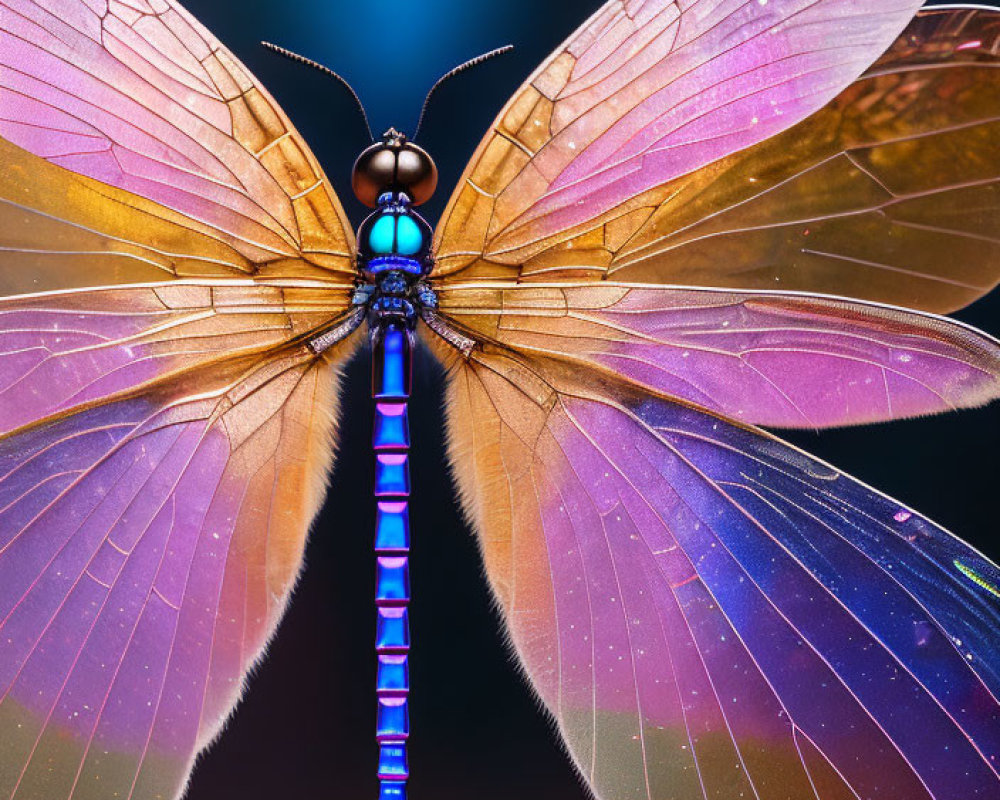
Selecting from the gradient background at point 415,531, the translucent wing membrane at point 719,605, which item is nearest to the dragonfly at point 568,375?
the translucent wing membrane at point 719,605

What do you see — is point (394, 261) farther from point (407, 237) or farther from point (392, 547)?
point (392, 547)

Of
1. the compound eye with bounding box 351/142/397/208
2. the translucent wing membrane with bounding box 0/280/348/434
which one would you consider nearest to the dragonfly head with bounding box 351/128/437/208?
the compound eye with bounding box 351/142/397/208

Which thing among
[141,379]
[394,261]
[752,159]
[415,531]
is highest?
[752,159]

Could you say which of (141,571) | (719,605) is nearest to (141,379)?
(141,571)

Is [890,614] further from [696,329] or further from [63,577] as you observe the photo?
[63,577]

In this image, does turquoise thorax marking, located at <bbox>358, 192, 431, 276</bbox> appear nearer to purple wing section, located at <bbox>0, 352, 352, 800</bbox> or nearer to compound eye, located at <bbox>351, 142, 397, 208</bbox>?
compound eye, located at <bbox>351, 142, 397, 208</bbox>

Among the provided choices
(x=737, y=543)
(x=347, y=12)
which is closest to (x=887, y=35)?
(x=737, y=543)

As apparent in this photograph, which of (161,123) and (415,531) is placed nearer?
(161,123)

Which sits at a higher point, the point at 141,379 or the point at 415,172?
the point at 415,172
